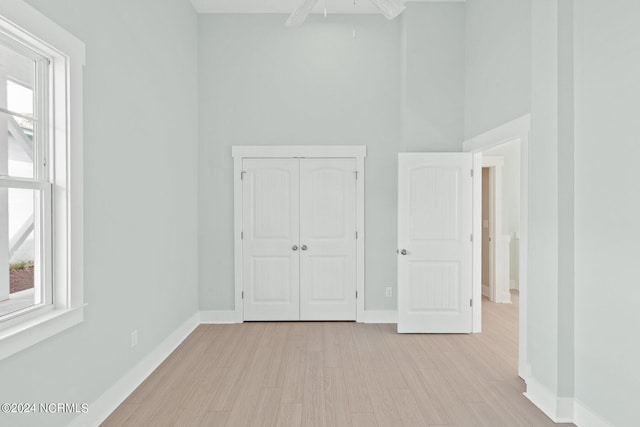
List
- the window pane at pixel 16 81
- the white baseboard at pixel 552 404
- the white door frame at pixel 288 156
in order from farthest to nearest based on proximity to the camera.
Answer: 1. the white door frame at pixel 288 156
2. the white baseboard at pixel 552 404
3. the window pane at pixel 16 81

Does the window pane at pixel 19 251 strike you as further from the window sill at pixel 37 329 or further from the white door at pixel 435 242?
the white door at pixel 435 242

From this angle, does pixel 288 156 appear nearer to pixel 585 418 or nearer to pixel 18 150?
pixel 18 150

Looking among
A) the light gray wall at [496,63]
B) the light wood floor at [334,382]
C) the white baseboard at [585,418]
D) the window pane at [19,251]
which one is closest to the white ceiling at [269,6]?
the light gray wall at [496,63]

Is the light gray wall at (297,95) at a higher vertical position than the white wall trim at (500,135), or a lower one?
higher

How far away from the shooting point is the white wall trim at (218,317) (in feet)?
15.5

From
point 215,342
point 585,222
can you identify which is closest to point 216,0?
point 215,342

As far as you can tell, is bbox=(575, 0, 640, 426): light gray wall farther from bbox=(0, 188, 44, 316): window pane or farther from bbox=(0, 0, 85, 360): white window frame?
bbox=(0, 188, 44, 316): window pane

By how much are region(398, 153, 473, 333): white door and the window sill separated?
317 centimetres

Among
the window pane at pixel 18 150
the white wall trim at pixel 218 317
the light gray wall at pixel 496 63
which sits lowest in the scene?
the white wall trim at pixel 218 317

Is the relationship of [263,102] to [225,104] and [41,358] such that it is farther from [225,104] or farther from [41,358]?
[41,358]

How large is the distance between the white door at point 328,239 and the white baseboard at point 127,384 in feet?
5.22

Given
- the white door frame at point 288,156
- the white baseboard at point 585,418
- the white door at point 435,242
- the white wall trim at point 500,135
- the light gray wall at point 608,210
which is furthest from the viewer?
the white door frame at point 288,156

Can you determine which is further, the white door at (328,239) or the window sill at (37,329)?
the white door at (328,239)

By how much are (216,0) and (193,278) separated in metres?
3.32
